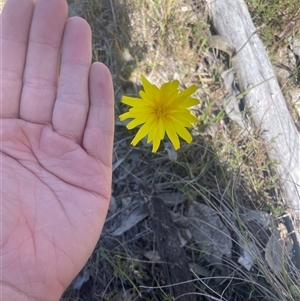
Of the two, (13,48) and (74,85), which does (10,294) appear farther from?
(13,48)

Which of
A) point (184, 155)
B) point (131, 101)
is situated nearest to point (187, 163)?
point (184, 155)

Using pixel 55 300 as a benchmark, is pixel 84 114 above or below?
above

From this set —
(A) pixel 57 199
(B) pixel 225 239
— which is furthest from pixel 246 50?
(A) pixel 57 199

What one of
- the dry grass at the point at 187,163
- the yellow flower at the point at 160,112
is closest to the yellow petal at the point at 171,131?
the yellow flower at the point at 160,112

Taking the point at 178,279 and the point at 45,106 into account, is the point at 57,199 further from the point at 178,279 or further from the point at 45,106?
the point at 178,279

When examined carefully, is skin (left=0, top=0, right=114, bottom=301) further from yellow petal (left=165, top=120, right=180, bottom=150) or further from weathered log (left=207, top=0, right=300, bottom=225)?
weathered log (left=207, top=0, right=300, bottom=225)

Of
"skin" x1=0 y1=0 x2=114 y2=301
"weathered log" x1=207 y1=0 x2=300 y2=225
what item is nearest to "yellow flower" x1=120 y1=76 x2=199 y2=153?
"skin" x1=0 y1=0 x2=114 y2=301
